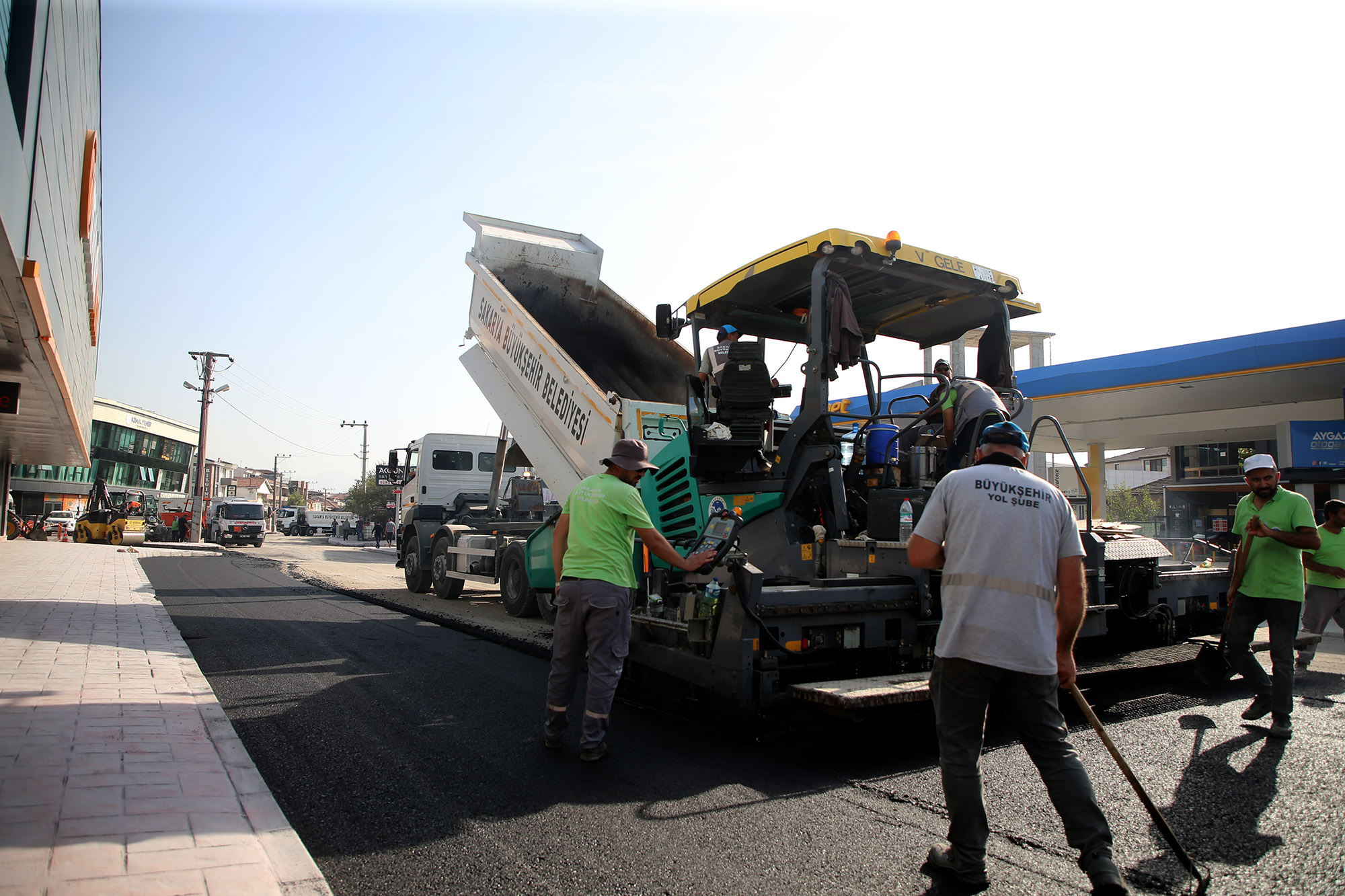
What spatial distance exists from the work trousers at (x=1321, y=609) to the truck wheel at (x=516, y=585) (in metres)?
7.47

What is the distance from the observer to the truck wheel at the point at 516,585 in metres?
9.66

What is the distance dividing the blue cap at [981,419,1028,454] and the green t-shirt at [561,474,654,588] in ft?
5.98

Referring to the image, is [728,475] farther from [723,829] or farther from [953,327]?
[723,829]

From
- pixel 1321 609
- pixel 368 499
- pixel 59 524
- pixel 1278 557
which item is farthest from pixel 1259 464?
pixel 368 499

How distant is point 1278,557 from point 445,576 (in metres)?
9.97

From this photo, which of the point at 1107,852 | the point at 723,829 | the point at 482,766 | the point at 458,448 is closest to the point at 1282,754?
the point at 1107,852

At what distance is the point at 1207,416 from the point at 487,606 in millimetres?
17711

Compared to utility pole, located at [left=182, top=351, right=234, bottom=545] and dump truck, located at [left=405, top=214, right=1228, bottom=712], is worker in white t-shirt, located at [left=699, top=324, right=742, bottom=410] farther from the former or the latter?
utility pole, located at [left=182, top=351, right=234, bottom=545]

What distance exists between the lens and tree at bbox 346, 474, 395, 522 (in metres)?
58.6

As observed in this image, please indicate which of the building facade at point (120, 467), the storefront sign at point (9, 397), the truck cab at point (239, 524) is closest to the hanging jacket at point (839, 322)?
the storefront sign at point (9, 397)

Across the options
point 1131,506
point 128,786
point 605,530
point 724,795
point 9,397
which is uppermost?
point 9,397

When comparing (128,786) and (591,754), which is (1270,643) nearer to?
(591,754)

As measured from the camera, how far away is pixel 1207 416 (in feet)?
63.5

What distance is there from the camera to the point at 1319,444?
13102mm
